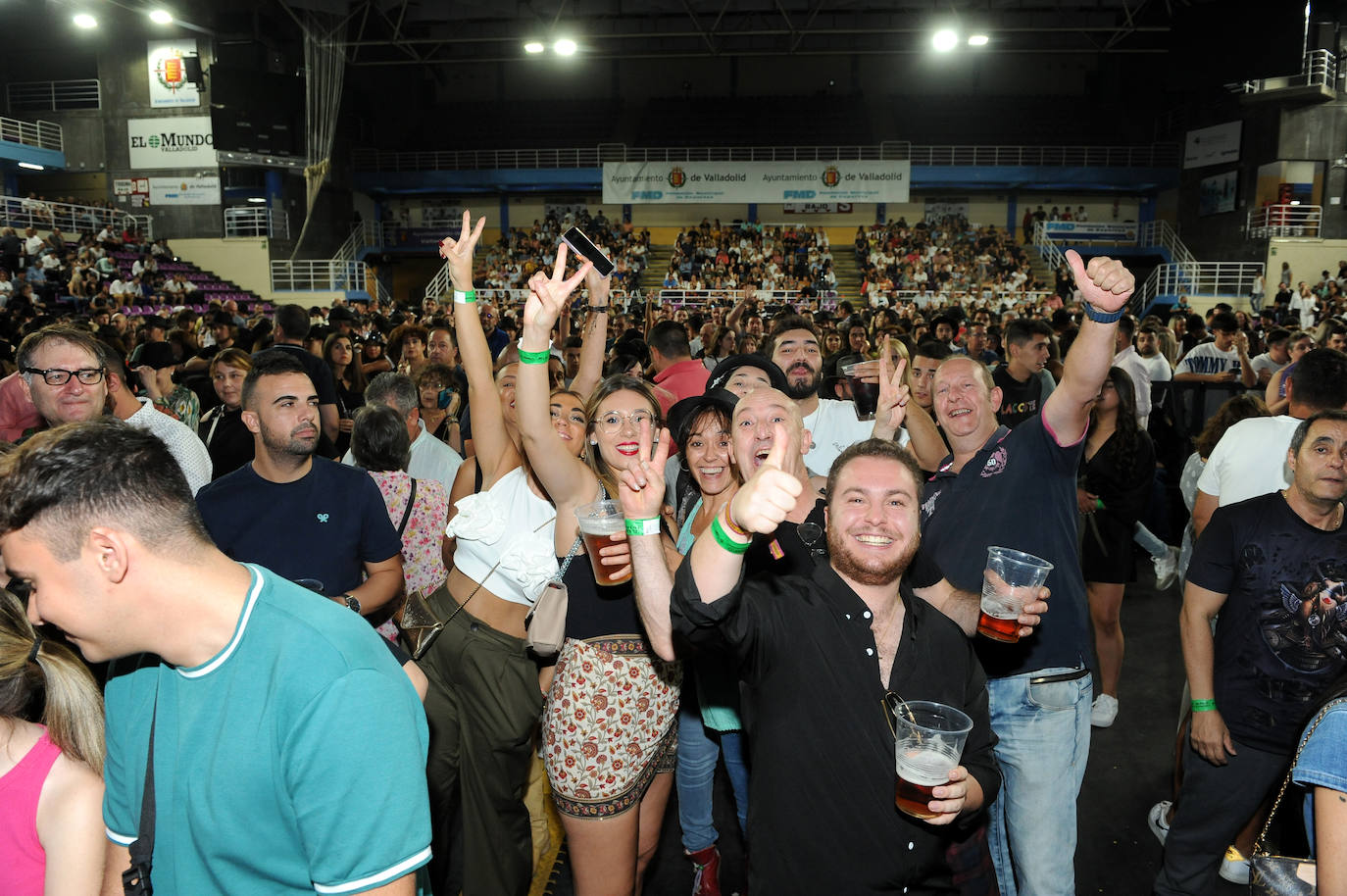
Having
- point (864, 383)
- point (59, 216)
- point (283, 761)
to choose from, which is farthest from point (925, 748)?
point (59, 216)

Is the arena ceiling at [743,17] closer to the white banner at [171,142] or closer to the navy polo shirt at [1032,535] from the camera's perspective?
the white banner at [171,142]

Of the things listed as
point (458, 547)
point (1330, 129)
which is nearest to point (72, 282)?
point (458, 547)

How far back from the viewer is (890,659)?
6.47 ft

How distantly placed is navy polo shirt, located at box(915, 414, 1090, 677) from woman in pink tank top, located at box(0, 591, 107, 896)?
2134mm

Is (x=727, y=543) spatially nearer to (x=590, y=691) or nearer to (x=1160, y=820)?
(x=590, y=691)

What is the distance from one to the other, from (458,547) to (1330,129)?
81.0 ft

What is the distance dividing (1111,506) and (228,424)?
4302mm

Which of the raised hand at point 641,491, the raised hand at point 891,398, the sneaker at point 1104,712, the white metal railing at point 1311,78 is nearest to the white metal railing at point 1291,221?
the white metal railing at point 1311,78

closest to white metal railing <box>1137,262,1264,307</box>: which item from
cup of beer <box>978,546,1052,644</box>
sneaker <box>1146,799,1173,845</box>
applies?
sneaker <box>1146,799,1173,845</box>

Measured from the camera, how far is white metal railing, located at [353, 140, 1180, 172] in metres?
23.8

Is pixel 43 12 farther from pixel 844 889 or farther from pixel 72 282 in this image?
pixel 844 889

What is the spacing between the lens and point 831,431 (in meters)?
4.00

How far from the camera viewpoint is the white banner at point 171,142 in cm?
2200

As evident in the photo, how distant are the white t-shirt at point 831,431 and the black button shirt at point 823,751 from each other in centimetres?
206
